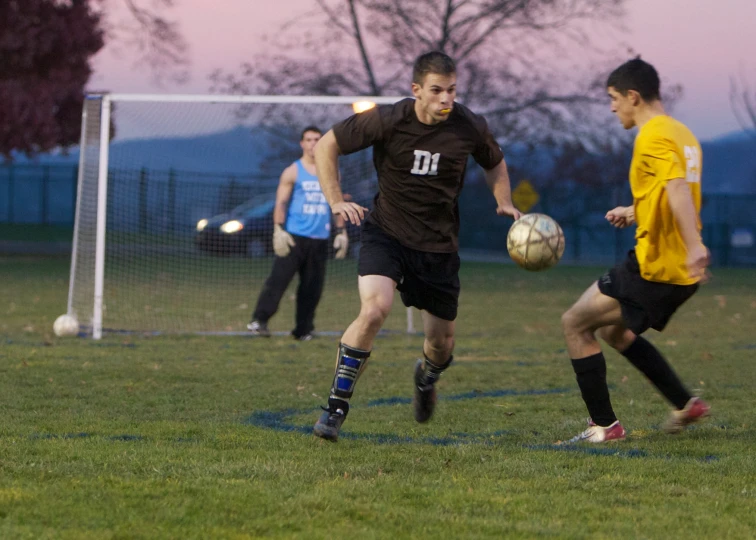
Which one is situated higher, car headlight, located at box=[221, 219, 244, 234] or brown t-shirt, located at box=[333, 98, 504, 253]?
brown t-shirt, located at box=[333, 98, 504, 253]

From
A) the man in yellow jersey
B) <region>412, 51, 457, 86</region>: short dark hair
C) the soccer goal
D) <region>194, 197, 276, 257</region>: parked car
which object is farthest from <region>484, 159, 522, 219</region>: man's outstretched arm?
<region>194, 197, 276, 257</region>: parked car

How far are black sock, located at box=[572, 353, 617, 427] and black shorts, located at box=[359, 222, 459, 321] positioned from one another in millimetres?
817

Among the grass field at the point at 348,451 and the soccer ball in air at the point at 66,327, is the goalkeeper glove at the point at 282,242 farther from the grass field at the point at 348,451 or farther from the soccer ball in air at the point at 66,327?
the soccer ball in air at the point at 66,327

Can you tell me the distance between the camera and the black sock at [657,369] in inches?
230

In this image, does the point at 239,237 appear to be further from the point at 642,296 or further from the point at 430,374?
the point at 642,296

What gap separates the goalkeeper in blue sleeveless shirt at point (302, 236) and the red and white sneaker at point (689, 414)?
5952 mm

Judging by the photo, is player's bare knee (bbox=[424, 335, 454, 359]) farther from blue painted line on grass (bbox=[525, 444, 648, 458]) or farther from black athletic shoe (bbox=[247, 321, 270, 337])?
black athletic shoe (bbox=[247, 321, 270, 337])

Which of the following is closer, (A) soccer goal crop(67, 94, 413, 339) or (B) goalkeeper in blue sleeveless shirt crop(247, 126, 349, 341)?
(B) goalkeeper in blue sleeveless shirt crop(247, 126, 349, 341)

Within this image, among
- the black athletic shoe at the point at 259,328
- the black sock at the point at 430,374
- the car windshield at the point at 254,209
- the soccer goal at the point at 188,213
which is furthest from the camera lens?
the car windshield at the point at 254,209

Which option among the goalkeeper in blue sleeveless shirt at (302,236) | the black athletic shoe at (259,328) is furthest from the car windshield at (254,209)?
the goalkeeper in blue sleeveless shirt at (302,236)

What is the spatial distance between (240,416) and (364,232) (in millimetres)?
1416

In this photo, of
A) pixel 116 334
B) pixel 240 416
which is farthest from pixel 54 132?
pixel 240 416

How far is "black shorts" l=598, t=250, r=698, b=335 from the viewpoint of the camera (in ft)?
17.6

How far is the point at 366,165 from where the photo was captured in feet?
49.0
